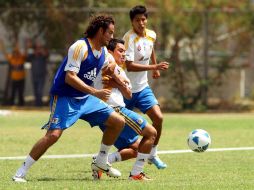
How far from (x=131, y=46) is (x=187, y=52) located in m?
14.3

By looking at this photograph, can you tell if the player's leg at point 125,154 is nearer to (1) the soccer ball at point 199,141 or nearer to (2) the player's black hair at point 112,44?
(1) the soccer ball at point 199,141

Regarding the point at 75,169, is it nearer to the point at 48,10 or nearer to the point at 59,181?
the point at 59,181

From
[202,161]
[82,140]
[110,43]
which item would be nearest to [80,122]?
[82,140]

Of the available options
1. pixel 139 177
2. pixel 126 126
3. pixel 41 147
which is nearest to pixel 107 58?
pixel 126 126

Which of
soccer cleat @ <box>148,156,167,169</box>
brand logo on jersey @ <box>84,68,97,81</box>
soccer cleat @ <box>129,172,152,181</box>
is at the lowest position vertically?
soccer cleat @ <box>148,156,167,169</box>

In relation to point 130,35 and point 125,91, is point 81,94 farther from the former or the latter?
point 130,35

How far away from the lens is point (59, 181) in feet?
34.0

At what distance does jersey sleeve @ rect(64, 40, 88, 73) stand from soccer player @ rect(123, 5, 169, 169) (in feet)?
7.29

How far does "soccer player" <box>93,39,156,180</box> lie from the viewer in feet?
35.2

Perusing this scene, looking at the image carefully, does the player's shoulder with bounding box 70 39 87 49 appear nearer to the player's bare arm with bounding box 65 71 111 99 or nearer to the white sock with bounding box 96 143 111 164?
the player's bare arm with bounding box 65 71 111 99

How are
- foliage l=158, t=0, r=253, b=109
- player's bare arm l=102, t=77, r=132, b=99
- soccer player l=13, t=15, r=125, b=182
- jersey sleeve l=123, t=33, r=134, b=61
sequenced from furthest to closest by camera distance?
foliage l=158, t=0, r=253, b=109
jersey sleeve l=123, t=33, r=134, b=61
player's bare arm l=102, t=77, r=132, b=99
soccer player l=13, t=15, r=125, b=182

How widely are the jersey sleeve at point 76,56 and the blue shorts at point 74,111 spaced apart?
0.46 meters

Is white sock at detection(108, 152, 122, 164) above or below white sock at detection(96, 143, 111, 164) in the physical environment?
below

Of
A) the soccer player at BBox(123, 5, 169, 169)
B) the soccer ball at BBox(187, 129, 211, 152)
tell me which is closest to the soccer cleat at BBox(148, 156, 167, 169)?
the soccer player at BBox(123, 5, 169, 169)
